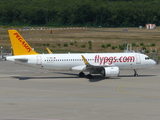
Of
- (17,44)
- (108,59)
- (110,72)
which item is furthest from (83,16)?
(110,72)

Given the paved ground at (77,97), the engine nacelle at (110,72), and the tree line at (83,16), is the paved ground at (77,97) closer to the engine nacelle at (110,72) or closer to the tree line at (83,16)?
the engine nacelle at (110,72)

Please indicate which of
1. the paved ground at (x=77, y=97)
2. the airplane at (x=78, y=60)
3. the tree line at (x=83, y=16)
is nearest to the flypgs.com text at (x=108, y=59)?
the airplane at (x=78, y=60)

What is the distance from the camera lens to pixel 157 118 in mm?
28062

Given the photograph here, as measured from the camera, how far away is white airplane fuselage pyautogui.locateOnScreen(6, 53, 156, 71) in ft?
172

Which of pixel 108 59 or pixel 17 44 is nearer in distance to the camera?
pixel 17 44

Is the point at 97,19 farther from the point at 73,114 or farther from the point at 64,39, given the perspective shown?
the point at 73,114

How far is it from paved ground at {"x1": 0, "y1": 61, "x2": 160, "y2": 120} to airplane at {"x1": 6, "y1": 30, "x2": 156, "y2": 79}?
5.14 ft

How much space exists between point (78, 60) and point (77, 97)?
16168mm

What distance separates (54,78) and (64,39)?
65027mm

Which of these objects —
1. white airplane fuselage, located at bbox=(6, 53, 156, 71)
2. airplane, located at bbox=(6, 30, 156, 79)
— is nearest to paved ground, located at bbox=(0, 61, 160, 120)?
airplane, located at bbox=(6, 30, 156, 79)

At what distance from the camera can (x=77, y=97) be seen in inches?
1481

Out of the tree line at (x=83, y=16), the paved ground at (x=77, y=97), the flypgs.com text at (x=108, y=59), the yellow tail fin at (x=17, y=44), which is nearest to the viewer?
the paved ground at (x=77, y=97)

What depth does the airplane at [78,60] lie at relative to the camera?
51.4 m

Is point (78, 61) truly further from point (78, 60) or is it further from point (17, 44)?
point (17, 44)
